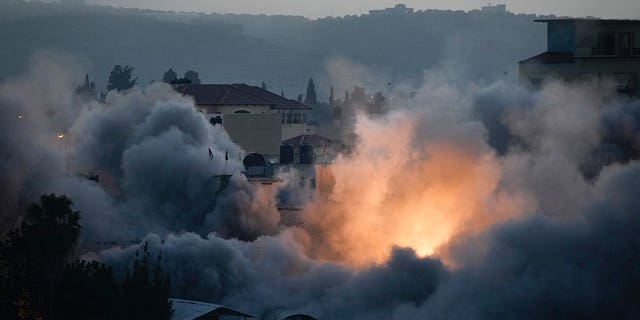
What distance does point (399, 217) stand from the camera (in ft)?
197

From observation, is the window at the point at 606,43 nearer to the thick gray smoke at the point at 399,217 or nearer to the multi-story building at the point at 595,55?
the multi-story building at the point at 595,55

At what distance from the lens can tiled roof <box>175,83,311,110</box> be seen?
→ 313 feet

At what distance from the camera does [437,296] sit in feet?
172

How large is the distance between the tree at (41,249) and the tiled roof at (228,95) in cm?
4529

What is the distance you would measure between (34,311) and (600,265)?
1770 cm

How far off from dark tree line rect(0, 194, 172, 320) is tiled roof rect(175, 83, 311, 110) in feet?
149

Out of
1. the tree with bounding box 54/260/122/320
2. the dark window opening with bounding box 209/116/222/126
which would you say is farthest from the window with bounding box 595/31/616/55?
the tree with bounding box 54/260/122/320

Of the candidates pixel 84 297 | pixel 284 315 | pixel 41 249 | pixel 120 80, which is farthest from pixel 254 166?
pixel 120 80

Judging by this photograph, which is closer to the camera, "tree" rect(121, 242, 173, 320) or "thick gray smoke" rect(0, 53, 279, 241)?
"tree" rect(121, 242, 173, 320)

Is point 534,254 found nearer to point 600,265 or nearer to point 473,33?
point 600,265

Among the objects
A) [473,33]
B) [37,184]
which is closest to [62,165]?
[37,184]

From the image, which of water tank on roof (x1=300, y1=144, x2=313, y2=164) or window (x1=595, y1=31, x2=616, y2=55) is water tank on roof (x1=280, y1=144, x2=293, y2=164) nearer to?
water tank on roof (x1=300, y1=144, x2=313, y2=164)

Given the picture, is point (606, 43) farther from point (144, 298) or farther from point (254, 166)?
point (144, 298)

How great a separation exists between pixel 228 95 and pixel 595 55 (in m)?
34.4
